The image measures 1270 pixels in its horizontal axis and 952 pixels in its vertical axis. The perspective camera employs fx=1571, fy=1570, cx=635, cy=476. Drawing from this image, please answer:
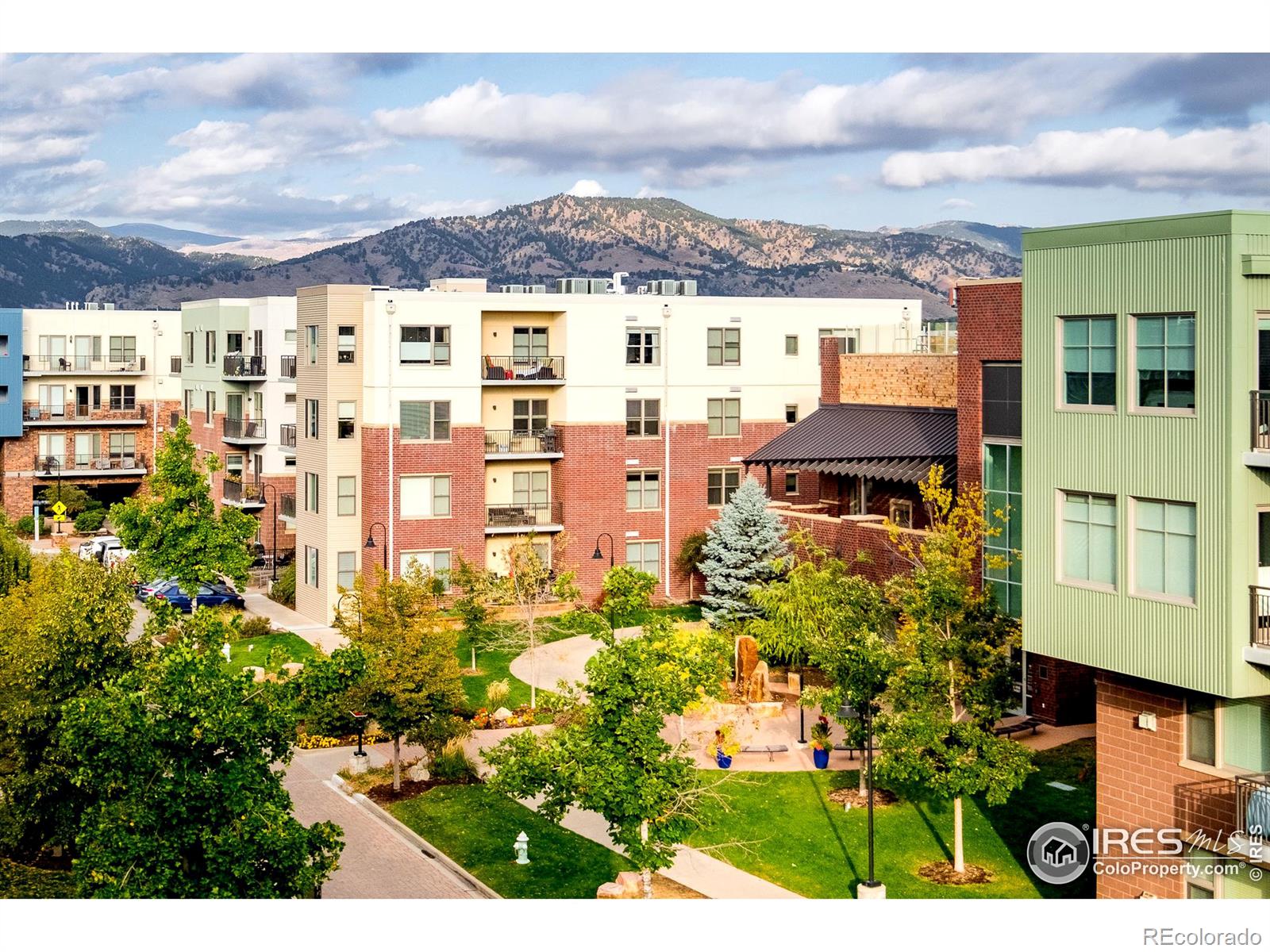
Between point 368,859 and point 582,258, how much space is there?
5221 inches

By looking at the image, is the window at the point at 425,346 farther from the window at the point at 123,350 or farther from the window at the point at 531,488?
the window at the point at 123,350

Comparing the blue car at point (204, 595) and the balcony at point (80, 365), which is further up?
the balcony at point (80, 365)

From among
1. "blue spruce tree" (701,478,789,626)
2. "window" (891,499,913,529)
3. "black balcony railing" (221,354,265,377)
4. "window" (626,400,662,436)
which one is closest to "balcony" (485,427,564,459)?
"window" (626,400,662,436)

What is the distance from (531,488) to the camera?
49438mm

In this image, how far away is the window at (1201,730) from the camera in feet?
66.3

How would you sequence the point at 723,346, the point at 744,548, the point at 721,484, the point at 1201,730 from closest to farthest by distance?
the point at 1201,730, the point at 744,548, the point at 723,346, the point at 721,484

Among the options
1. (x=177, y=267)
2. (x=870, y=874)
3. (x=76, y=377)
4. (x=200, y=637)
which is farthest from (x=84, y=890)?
(x=177, y=267)

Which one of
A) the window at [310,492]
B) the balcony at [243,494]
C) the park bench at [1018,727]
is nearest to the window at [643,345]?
the window at [310,492]

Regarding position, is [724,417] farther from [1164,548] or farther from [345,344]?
[1164,548]

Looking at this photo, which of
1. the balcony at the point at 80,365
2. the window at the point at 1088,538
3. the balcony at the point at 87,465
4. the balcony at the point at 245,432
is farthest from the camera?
the balcony at the point at 80,365

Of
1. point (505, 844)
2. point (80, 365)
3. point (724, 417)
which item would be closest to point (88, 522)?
point (80, 365)

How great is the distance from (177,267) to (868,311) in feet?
445

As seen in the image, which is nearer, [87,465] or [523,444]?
[523,444]

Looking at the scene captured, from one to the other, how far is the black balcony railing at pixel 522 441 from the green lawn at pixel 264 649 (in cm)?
845
